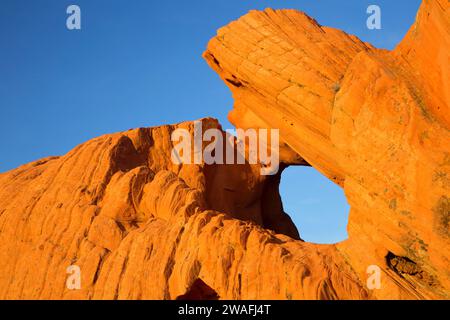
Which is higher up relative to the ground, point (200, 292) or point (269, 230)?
point (269, 230)

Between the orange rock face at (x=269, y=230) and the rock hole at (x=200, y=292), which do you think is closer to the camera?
the orange rock face at (x=269, y=230)

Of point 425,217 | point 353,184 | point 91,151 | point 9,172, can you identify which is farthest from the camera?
point 9,172

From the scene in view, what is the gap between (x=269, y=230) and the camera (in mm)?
18828

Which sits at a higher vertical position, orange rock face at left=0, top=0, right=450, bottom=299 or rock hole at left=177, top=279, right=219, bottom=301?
orange rock face at left=0, top=0, right=450, bottom=299

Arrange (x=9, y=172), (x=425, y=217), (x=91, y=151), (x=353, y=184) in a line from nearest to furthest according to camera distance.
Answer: (x=425, y=217)
(x=353, y=184)
(x=91, y=151)
(x=9, y=172)

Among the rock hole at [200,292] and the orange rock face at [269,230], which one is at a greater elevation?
the orange rock face at [269,230]

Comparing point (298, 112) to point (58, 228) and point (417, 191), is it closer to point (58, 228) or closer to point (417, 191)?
point (417, 191)

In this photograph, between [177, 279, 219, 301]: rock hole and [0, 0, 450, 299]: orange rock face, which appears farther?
[177, 279, 219, 301]: rock hole

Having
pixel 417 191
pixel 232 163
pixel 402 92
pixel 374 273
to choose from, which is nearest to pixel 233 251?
pixel 374 273

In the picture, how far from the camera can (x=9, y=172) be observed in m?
24.2

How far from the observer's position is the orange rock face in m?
16.5

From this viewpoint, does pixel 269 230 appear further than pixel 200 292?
Yes

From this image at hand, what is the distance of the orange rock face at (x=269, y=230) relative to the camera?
54.2 ft
